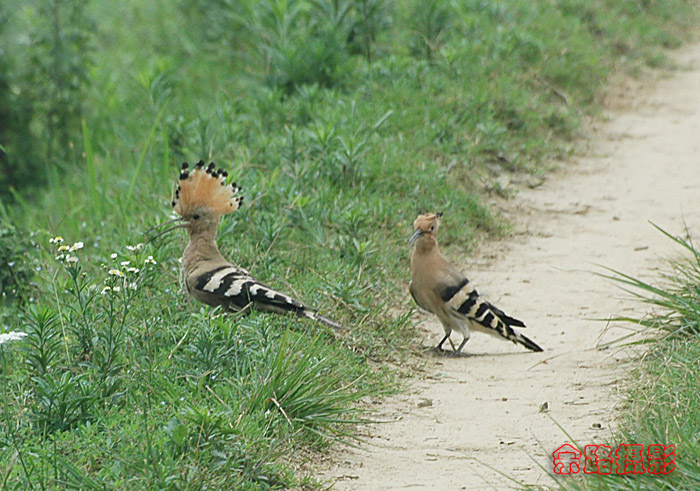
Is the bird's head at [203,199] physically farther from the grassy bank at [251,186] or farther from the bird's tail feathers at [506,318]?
the bird's tail feathers at [506,318]

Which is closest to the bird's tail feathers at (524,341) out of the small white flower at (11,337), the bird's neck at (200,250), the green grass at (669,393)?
the green grass at (669,393)

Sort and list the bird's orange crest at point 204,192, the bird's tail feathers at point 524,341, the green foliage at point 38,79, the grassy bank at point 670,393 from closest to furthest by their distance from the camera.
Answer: the grassy bank at point 670,393 → the bird's tail feathers at point 524,341 → the bird's orange crest at point 204,192 → the green foliage at point 38,79

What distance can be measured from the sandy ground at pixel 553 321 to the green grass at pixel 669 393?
16 cm

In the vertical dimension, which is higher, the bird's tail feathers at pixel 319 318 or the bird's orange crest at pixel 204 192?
the bird's orange crest at pixel 204 192

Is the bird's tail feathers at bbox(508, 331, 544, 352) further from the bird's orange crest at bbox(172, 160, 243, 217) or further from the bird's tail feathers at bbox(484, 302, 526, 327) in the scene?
the bird's orange crest at bbox(172, 160, 243, 217)

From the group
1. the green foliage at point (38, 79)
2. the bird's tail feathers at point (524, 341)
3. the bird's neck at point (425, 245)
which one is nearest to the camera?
the bird's tail feathers at point (524, 341)

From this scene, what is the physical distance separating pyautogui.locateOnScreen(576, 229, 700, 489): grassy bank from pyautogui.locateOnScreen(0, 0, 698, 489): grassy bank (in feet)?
4.02

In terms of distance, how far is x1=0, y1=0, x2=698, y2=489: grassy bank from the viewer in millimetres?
3637

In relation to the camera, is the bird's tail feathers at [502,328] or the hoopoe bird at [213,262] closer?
the hoopoe bird at [213,262]

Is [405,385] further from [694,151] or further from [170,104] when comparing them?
[170,104]

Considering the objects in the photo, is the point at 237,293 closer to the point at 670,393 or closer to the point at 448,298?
the point at 448,298

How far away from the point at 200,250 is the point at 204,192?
0.33 meters

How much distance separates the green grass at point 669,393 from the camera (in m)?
2.93
